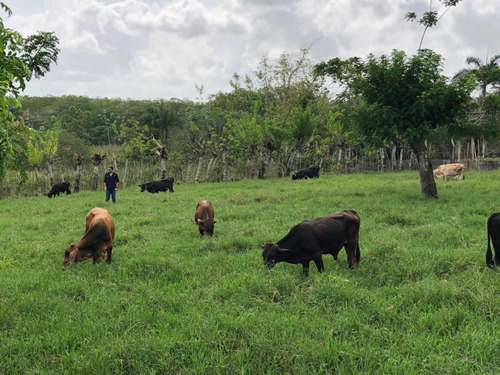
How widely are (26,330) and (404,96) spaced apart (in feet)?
44.6

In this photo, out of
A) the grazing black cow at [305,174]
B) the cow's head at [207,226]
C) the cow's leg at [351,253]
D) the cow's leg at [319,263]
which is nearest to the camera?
the cow's leg at [319,263]

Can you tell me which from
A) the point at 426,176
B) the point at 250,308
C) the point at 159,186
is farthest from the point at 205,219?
the point at 159,186

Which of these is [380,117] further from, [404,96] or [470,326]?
[470,326]

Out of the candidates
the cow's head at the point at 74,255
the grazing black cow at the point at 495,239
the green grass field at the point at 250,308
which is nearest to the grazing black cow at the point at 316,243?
the green grass field at the point at 250,308

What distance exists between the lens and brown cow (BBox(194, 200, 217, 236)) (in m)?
9.68

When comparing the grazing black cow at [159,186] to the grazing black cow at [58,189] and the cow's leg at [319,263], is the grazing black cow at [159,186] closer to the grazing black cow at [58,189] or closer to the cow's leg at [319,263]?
the grazing black cow at [58,189]

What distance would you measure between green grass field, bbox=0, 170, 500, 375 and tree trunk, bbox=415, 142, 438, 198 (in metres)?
4.89

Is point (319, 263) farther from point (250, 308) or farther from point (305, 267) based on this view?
point (250, 308)

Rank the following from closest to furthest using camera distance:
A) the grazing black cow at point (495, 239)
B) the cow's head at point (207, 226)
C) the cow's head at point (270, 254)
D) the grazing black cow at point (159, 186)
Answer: the grazing black cow at point (495, 239), the cow's head at point (270, 254), the cow's head at point (207, 226), the grazing black cow at point (159, 186)

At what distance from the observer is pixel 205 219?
10125 millimetres

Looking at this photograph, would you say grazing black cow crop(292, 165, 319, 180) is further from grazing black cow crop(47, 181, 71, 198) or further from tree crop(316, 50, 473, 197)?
grazing black cow crop(47, 181, 71, 198)

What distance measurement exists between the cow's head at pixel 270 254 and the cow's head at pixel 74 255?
149 inches

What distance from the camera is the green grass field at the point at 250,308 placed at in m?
3.87

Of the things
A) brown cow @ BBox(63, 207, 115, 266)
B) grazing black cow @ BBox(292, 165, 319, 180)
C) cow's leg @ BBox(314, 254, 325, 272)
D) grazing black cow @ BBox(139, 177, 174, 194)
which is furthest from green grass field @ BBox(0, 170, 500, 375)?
grazing black cow @ BBox(292, 165, 319, 180)
